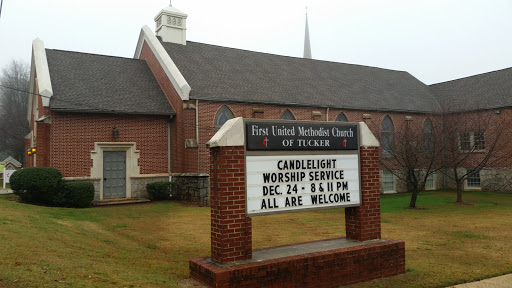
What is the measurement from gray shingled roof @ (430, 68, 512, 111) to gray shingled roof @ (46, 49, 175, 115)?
1955cm

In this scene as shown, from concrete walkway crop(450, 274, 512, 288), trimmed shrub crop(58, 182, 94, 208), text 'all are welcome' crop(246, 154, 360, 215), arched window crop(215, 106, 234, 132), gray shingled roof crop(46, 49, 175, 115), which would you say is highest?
gray shingled roof crop(46, 49, 175, 115)

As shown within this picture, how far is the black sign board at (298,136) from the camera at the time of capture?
21.4 feet

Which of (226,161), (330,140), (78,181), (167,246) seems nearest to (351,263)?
(330,140)

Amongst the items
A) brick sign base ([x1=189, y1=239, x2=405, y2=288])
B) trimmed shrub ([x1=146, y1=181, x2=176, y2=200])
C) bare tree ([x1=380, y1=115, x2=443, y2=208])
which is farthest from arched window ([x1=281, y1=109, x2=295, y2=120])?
brick sign base ([x1=189, y1=239, x2=405, y2=288])

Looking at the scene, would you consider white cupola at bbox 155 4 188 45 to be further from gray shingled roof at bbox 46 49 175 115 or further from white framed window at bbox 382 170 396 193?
white framed window at bbox 382 170 396 193

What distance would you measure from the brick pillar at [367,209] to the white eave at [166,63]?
1311 cm

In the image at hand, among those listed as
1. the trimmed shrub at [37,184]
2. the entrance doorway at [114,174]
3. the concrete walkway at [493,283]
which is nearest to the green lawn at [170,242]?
the concrete walkway at [493,283]

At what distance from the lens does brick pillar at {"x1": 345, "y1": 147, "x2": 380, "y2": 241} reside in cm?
742

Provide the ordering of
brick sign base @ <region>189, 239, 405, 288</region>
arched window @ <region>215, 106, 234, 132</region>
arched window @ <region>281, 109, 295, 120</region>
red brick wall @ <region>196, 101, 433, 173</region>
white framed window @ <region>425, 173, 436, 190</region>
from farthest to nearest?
white framed window @ <region>425, 173, 436, 190</region> → arched window @ <region>281, 109, 295, 120</region> → arched window @ <region>215, 106, 234, 132</region> → red brick wall @ <region>196, 101, 433, 173</region> → brick sign base @ <region>189, 239, 405, 288</region>

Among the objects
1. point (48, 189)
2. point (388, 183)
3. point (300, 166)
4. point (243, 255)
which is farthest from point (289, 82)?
point (243, 255)

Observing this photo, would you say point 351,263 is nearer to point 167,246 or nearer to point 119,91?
point 167,246

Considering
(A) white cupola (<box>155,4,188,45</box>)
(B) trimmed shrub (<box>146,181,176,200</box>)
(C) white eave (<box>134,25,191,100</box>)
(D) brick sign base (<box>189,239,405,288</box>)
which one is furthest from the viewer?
(A) white cupola (<box>155,4,188,45</box>)

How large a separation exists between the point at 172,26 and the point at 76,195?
13.7 metres

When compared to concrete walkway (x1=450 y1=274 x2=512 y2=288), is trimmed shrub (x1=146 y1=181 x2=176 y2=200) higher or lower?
higher
